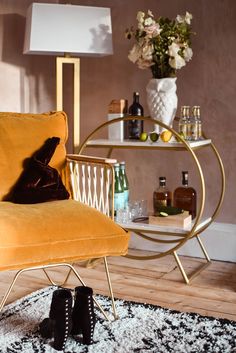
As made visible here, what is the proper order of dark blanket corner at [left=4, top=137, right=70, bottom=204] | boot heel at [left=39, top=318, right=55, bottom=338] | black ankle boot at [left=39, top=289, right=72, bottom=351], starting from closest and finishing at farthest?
black ankle boot at [left=39, top=289, right=72, bottom=351], boot heel at [left=39, top=318, right=55, bottom=338], dark blanket corner at [left=4, top=137, right=70, bottom=204]

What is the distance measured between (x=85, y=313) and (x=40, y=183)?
2.30 feet

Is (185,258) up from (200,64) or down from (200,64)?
down

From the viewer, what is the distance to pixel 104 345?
7.13 feet

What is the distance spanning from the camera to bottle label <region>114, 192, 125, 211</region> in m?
3.13

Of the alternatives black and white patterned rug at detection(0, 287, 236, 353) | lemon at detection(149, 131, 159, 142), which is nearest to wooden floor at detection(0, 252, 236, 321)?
black and white patterned rug at detection(0, 287, 236, 353)

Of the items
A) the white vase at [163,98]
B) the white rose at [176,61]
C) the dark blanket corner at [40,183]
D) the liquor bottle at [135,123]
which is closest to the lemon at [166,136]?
the white vase at [163,98]

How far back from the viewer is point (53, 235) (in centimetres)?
219

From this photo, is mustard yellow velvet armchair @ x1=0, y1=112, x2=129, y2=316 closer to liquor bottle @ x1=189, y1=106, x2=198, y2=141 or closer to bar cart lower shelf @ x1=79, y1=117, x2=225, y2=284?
bar cart lower shelf @ x1=79, y1=117, x2=225, y2=284

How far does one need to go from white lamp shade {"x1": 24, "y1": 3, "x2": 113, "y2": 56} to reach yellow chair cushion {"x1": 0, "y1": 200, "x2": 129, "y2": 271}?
1.19m

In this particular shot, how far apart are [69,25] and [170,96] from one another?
73 centimetres

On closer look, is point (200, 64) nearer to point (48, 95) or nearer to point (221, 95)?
point (221, 95)

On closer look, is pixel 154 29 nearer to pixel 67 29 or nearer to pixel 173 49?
pixel 173 49

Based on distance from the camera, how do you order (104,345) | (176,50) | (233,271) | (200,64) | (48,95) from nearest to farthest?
1. (104,345)
2. (176,50)
3. (233,271)
4. (200,64)
5. (48,95)

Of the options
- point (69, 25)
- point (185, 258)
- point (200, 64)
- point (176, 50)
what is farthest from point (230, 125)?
point (69, 25)
